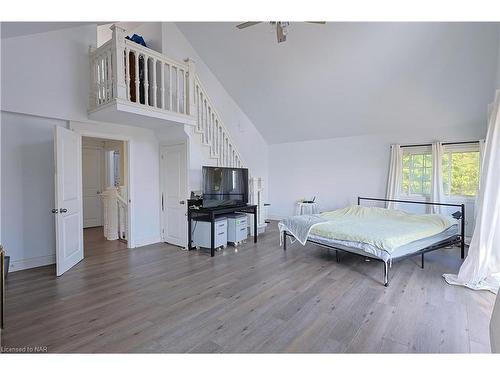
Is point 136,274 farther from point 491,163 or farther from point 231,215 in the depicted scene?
point 491,163

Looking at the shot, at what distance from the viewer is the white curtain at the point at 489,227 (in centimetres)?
307

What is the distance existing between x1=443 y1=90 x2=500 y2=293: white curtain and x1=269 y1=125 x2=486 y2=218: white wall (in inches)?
92.0

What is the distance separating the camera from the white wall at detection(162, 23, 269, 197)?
4984 millimetres

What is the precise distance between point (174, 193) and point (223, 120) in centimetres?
245

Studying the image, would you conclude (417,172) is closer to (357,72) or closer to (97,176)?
(357,72)

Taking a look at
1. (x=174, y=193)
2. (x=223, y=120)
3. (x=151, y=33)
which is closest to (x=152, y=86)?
(x=151, y=33)

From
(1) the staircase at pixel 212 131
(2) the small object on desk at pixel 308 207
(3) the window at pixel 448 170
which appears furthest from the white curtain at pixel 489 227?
(1) the staircase at pixel 212 131

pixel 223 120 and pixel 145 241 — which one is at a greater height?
pixel 223 120

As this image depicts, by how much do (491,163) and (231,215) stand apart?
383 centimetres

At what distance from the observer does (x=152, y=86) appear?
4188 millimetres

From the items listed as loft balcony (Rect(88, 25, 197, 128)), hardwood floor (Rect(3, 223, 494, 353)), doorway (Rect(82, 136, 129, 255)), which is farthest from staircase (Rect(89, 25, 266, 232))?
hardwood floor (Rect(3, 223, 494, 353))

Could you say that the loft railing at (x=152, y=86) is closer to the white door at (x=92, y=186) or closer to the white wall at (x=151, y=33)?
the white wall at (x=151, y=33)

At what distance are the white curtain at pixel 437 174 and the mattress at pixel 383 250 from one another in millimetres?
1110
